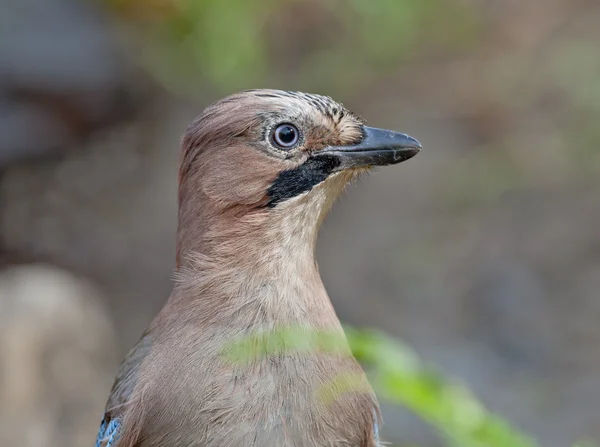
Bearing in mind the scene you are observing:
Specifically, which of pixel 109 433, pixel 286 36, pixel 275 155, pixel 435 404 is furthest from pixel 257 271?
pixel 286 36

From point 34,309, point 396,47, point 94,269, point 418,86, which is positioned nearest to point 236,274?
point 34,309

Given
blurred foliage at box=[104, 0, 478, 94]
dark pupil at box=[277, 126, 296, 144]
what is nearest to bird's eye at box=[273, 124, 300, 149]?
dark pupil at box=[277, 126, 296, 144]

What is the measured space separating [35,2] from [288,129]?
7306 millimetres

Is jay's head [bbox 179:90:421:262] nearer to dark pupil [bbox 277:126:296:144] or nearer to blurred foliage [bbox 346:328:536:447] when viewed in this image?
dark pupil [bbox 277:126:296:144]

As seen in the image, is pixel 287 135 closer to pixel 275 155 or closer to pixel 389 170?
pixel 275 155

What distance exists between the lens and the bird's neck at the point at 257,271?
412cm

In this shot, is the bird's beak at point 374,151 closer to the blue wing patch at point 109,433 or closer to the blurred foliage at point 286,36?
the blue wing patch at point 109,433

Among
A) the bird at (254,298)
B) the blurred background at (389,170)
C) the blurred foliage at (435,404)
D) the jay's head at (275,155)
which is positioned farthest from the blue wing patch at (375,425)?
the blurred background at (389,170)

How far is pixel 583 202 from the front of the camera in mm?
9750

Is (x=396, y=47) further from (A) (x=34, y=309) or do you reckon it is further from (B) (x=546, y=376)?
(A) (x=34, y=309)

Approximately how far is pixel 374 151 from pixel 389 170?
6184 mm

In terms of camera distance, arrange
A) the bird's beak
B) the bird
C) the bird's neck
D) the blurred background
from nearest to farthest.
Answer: the bird, the bird's neck, the bird's beak, the blurred background

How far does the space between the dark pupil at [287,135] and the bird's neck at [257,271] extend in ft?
0.84

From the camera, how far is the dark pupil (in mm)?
4387
